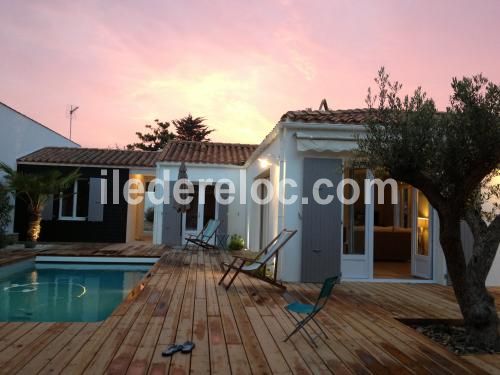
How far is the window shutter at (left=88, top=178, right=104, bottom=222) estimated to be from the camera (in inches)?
615

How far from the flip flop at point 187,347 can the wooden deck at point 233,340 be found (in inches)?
3.5

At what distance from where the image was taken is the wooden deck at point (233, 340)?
3.47 meters

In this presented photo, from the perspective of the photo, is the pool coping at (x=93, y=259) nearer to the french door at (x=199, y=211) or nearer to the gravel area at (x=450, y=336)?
the french door at (x=199, y=211)

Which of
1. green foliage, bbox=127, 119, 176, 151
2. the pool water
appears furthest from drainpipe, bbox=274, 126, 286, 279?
green foliage, bbox=127, 119, 176, 151

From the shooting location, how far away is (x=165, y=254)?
11.8m

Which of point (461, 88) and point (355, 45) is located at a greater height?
point (355, 45)

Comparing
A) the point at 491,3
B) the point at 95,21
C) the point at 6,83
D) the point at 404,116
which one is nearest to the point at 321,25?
the point at 491,3

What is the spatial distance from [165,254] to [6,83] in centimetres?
886

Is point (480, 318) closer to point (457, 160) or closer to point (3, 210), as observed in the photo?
point (457, 160)

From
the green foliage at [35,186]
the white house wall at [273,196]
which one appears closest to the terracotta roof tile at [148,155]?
the white house wall at [273,196]

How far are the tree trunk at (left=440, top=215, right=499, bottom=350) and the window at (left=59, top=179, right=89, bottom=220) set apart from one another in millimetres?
14208

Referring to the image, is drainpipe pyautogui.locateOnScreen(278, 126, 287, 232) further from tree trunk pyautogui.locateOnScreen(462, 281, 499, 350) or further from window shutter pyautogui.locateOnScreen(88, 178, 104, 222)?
window shutter pyautogui.locateOnScreen(88, 178, 104, 222)

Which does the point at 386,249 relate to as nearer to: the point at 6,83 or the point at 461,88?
the point at 461,88

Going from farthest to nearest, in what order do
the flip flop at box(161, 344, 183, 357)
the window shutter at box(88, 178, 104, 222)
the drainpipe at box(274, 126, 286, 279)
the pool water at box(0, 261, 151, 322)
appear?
the window shutter at box(88, 178, 104, 222) → the drainpipe at box(274, 126, 286, 279) → the pool water at box(0, 261, 151, 322) → the flip flop at box(161, 344, 183, 357)
